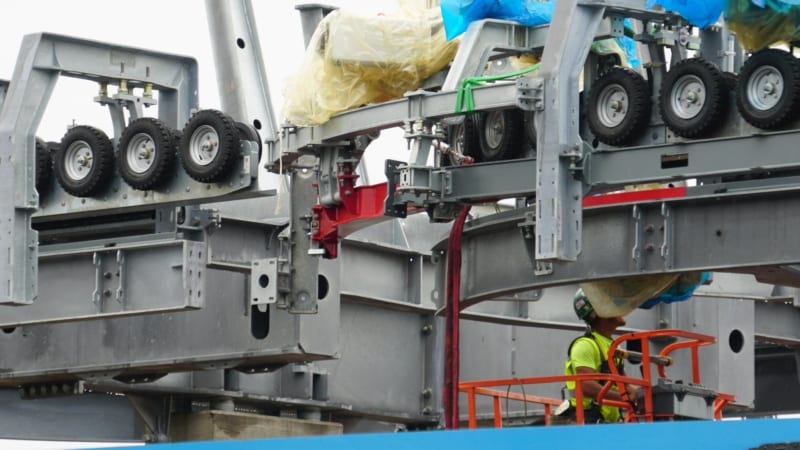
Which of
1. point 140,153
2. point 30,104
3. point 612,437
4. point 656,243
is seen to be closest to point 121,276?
point 140,153

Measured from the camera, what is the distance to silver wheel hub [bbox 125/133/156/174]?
1866 cm

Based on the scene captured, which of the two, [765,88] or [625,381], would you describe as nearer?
[625,381]

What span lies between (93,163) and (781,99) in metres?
6.70

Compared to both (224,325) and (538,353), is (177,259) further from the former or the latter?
(538,353)

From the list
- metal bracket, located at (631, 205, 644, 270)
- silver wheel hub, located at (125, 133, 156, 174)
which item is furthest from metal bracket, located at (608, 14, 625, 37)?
silver wheel hub, located at (125, 133, 156, 174)

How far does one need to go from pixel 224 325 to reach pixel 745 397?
18.8 feet

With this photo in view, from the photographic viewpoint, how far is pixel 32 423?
22469 mm

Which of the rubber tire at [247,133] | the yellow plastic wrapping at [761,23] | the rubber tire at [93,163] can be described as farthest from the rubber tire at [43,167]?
the yellow plastic wrapping at [761,23]

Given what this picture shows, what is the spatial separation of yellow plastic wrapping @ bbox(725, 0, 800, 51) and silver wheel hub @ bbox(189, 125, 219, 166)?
4762 mm

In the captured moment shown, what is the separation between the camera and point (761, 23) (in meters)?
15.2

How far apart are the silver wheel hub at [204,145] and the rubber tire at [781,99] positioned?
4813mm

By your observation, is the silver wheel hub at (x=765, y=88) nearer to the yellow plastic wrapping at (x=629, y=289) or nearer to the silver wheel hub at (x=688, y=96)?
the silver wheel hub at (x=688, y=96)

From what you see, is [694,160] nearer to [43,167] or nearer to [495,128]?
[495,128]

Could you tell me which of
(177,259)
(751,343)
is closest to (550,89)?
(177,259)
